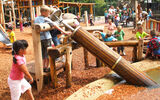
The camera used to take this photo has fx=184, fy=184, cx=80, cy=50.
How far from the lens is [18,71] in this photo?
307 centimetres

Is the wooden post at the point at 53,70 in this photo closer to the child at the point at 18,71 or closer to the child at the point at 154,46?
the child at the point at 18,71

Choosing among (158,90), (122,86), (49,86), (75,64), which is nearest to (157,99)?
(158,90)

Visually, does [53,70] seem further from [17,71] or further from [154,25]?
[154,25]

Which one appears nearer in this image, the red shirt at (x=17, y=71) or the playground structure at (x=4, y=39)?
the red shirt at (x=17, y=71)

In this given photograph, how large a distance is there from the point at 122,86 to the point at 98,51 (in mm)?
894

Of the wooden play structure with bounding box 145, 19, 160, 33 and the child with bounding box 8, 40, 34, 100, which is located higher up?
the wooden play structure with bounding box 145, 19, 160, 33

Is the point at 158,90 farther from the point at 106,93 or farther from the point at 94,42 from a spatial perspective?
the point at 94,42

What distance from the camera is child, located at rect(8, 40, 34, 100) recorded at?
2943 mm

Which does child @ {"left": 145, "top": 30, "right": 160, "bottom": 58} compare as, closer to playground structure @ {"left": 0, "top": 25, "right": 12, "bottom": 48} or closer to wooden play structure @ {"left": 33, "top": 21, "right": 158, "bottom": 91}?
wooden play structure @ {"left": 33, "top": 21, "right": 158, "bottom": 91}

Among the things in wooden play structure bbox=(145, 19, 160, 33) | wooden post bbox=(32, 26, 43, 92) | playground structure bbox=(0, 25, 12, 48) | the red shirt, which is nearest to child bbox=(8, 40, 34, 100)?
the red shirt

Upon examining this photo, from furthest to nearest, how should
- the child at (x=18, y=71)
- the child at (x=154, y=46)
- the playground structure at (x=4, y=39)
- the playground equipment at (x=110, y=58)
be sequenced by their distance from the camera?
1. the playground structure at (x=4, y=39)
2. the child at (x=154, y=46)
3. the playground equipment at (x=110, y=58)
4. the child at (x=18, y=71)

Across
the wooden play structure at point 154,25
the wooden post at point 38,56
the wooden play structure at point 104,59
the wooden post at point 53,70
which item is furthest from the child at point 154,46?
the wooden play structure at point 154,25

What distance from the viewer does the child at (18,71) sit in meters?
2.94

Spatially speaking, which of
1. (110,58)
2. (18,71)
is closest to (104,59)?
(110,58)
